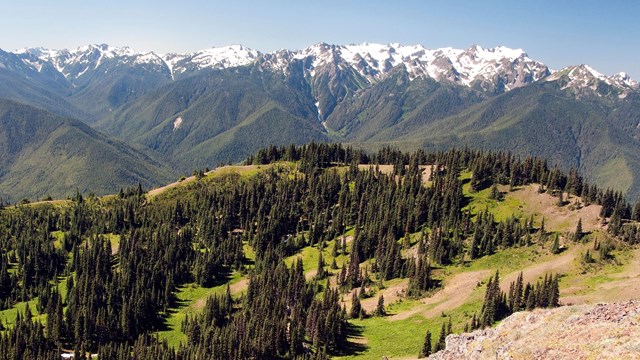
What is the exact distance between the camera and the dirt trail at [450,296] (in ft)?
472

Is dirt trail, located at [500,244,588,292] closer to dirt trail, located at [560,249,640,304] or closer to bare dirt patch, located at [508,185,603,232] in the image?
dirt trail, located at [560,249,640,304]

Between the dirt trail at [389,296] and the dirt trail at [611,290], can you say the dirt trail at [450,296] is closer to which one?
the dirt trail at [389,296]

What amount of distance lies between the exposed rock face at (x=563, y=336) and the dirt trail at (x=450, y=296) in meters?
66.8

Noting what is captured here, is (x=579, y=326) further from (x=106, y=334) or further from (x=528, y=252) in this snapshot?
(x=106, y=334)

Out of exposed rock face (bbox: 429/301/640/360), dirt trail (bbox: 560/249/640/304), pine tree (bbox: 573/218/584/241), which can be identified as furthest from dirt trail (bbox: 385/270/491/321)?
exposed rock face (bbox: 429/301/640/360)

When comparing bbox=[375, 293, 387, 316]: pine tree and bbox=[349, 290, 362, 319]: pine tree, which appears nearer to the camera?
bbox=[375, 293, 387, 316]: pine tree

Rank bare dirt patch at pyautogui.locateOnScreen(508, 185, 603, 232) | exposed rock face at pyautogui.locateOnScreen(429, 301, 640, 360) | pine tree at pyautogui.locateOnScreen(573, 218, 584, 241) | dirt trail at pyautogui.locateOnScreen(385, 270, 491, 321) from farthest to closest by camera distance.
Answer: bare dirt patch at pyautogui.locateOnScreen(508, 185, 603, 232)
pine tree at pyautogui.locateOnScreen(573, 218, 584, 241)
dirt trail at pyautogui.locateOnScreen(385, 270, 491, 321)
exposed rock face at pyautogui.locateOnScreen(429, 301, 640, 360)

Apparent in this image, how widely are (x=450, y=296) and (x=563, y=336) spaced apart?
298 feet

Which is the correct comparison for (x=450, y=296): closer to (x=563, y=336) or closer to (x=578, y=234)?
(x=578, y=234)

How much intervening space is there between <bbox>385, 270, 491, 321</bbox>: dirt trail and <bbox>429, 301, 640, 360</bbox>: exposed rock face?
219 ft

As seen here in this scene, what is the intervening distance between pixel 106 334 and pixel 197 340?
33.3 metres

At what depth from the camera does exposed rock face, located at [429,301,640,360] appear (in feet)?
179

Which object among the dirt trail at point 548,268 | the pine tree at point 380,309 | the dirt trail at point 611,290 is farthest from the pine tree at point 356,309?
the dirt trail at point 611,290

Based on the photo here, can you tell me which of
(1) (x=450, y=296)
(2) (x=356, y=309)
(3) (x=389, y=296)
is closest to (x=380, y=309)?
(2) (x=356, y=309)
